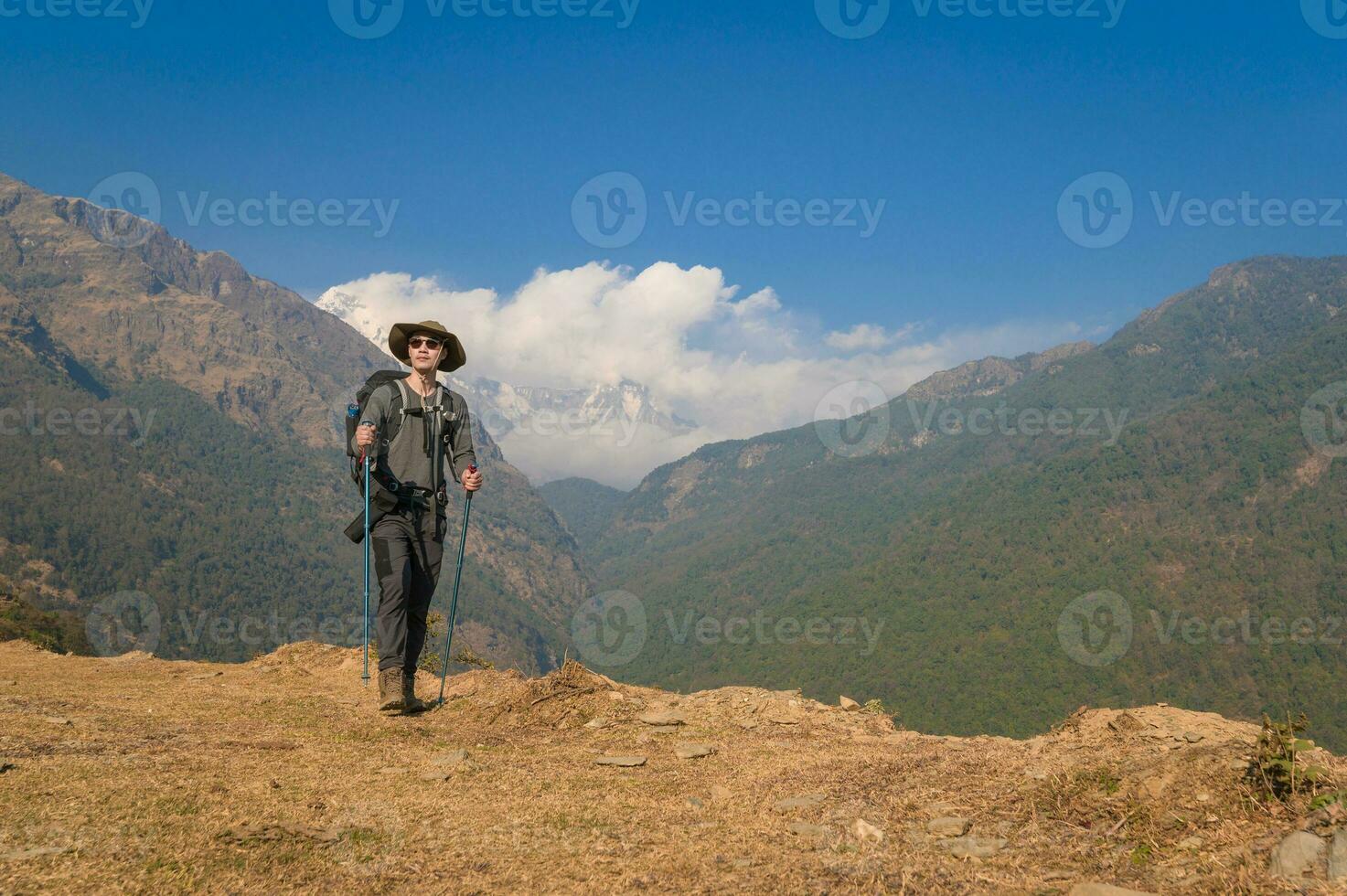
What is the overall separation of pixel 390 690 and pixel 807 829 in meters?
5.11

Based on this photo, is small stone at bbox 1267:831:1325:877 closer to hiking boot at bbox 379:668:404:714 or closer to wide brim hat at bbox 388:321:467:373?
hiking boot at bbox 379:668:404:714

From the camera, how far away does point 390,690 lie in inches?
323

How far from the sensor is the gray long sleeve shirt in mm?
8491

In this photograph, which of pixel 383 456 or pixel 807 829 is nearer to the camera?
pixel 807 829

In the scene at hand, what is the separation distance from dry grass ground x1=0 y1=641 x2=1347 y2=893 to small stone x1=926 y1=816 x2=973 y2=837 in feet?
0.22

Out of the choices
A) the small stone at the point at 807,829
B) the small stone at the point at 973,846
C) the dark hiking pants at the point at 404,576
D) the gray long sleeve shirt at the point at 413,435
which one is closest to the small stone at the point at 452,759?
the dark hiking pants at the point at 404,576

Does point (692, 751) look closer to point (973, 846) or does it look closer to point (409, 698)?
point (973, 846)

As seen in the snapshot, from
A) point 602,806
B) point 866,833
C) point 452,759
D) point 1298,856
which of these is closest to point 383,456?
point 452,759

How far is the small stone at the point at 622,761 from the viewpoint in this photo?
656 centimetres

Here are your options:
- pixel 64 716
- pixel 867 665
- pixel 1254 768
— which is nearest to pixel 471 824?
pixel 1254 768

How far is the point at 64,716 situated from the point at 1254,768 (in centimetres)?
915

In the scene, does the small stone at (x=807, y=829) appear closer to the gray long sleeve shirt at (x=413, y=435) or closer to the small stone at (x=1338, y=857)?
the small stone at (x=1338, y=857)

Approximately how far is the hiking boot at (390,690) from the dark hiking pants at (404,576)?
7 cm

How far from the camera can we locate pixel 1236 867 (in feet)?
11.7
